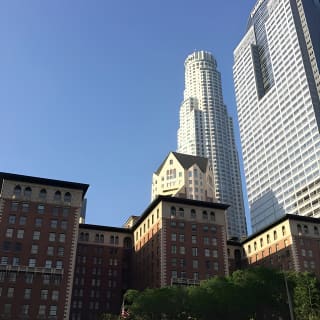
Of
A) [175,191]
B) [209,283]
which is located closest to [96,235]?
[175,191]

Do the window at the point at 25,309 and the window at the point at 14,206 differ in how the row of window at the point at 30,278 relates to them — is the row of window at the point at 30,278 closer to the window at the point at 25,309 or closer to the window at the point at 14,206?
the window at the point at 25,309

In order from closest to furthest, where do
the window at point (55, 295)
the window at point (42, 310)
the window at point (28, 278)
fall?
the window at point (42, 310) → the window at point (55, 295) → the window at point (28, 278)

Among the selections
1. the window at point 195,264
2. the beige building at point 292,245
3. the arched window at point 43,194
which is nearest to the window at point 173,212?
the window at point 195,264

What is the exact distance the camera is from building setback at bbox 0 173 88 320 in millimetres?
93125

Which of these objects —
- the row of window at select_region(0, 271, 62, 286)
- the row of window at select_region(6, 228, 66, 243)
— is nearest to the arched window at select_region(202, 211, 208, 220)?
the row of window at select_region(6, 228, 66, 243)

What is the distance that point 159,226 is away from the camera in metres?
114

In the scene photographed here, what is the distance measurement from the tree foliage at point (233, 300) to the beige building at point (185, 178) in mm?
87224

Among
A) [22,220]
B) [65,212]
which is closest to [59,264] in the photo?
[65,212]

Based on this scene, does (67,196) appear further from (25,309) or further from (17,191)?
(25,309)

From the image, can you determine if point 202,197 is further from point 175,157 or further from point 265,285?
point 265,285

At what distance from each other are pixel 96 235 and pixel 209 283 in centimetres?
6343

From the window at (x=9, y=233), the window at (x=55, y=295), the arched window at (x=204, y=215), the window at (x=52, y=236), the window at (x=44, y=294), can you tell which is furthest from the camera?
the arched window at (x=204, y=215)

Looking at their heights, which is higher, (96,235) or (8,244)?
(96,235)

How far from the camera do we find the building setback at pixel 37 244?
93125mm
